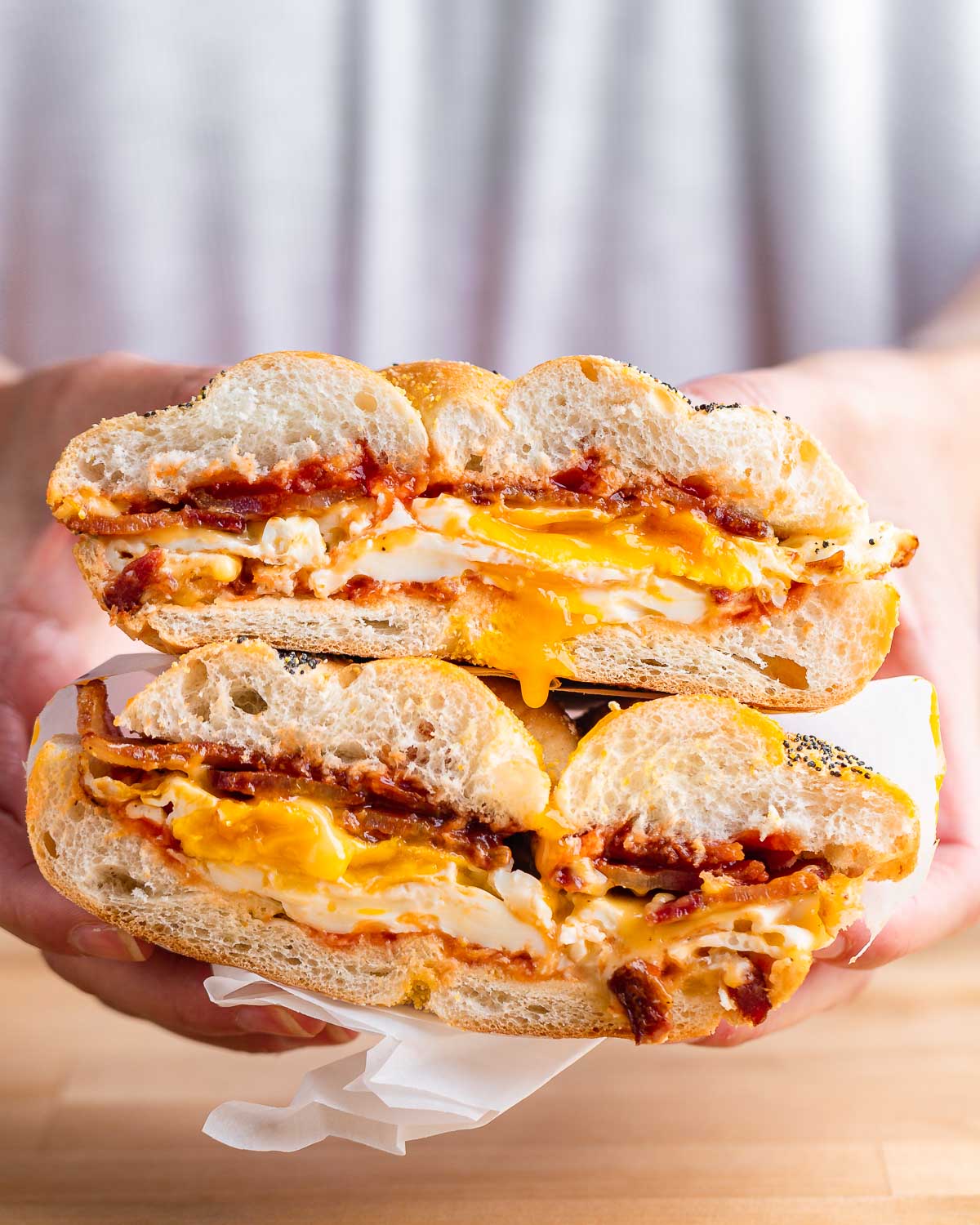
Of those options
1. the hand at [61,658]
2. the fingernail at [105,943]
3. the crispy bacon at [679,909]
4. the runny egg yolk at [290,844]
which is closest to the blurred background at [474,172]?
the hand at [61,658]

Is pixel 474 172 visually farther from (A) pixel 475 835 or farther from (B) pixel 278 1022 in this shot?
(B) pixel 278 1022

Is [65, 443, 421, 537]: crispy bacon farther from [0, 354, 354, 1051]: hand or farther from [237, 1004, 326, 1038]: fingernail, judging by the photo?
[237, 1004, 326, 1038]: fingernail

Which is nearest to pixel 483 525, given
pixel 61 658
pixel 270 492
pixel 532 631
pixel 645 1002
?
pixel 532 631

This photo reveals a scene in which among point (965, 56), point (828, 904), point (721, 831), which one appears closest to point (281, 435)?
point (721, 831)

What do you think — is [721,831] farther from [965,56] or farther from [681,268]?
[965,56]

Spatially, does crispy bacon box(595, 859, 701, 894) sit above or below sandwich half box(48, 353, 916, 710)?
below

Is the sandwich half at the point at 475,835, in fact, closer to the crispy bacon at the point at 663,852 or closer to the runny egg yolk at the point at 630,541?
the crispy bacon at the point at 663,852

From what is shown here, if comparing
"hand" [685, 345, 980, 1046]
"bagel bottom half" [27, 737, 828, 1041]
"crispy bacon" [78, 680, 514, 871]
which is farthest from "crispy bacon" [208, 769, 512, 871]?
"hand" [685, 345, 980, 1046]
